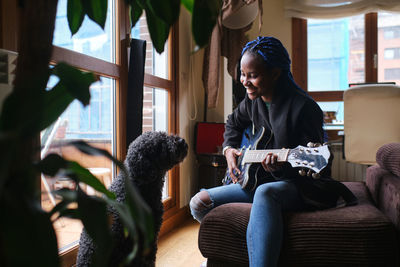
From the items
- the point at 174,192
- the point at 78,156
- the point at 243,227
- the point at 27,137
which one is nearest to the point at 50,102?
the point at 27,137

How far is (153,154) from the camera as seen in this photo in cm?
125

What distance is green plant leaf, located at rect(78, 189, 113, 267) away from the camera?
1.37ft

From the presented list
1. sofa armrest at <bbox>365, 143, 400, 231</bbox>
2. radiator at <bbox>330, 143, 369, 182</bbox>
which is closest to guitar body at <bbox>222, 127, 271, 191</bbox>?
sofa armrest at <bbox>365, 143, 400, 231</bbox>

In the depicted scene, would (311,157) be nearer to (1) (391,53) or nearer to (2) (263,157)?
(2) (263,157)

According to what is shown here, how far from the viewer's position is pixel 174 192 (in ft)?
8.37

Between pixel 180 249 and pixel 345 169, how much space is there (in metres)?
2.12

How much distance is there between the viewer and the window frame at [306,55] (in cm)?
349

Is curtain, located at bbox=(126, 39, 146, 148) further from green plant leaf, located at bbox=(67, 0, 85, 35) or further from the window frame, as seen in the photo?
the window frame

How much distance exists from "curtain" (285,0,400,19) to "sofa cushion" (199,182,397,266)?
2831 mm

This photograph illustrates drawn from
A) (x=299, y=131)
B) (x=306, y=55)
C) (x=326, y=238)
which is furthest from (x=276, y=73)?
(x=306, y=55)

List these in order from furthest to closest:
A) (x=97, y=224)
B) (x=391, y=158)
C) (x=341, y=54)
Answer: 1. (x=341, y=54)
2. (x=391, y=158)
3. (x=97, y=224)

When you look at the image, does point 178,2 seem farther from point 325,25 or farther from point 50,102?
point 325,25

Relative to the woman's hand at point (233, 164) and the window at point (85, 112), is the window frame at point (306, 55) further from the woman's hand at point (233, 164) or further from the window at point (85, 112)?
the window at point (85, 112)

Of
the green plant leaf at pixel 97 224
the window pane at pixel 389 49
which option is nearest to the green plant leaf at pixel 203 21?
the green plant leaf at pixel 97 224
